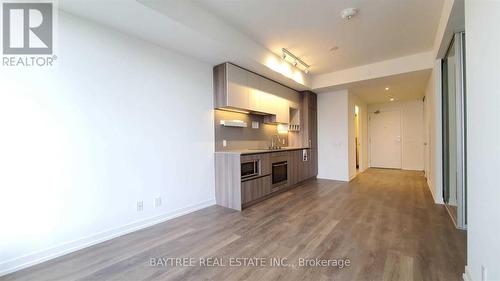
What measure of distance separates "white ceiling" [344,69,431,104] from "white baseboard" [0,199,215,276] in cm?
512

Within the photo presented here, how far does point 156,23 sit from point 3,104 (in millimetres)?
1635

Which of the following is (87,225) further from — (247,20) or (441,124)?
(441,124)

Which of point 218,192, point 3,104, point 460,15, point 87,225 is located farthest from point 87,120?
point 460,15

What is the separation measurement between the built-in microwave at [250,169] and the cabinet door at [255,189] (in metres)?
0.12

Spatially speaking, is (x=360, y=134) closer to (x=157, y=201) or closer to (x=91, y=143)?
(x=157, y=201)

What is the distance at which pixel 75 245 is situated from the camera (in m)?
2.23

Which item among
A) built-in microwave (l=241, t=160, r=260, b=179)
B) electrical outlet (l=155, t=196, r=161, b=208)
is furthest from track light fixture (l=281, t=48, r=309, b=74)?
electrical outlet (l=155, t=196, r=161, b=208)

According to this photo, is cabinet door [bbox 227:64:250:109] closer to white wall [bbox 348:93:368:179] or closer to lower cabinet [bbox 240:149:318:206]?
lower cabinet [bbox 240:149:318:206]

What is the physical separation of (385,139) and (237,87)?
6.92 metres

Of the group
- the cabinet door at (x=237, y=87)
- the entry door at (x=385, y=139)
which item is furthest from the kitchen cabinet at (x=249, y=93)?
the entry door at (x=385, y=139)

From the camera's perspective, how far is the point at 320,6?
263 cm

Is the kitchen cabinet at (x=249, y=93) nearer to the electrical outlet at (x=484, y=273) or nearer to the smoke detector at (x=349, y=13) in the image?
the smoke detector at (x=349, y=13)

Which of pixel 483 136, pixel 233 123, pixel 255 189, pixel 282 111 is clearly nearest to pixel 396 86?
pixel 282 111

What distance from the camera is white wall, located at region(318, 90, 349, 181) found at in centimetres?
564
